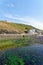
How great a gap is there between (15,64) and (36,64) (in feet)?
8.26

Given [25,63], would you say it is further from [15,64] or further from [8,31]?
[8,31]

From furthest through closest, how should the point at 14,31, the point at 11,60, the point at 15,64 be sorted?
1. the point at 14,31
2. the point at 11,60
3. the point at 15,64

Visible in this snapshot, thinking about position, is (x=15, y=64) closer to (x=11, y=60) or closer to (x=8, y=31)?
(x=11, y=60)

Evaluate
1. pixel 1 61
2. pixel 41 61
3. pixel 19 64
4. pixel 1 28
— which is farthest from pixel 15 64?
pixel 1 28

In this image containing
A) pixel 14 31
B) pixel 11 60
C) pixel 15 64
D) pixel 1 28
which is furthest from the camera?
pixel 14 31

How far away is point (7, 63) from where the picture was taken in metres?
18.8

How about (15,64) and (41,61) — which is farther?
(41,61)

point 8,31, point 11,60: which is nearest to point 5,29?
point 8,31

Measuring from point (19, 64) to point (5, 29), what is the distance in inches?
2385

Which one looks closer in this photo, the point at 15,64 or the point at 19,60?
the point at 15,64

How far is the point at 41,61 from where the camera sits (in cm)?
2005

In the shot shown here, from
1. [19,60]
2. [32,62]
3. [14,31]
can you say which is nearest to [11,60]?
[19,60]

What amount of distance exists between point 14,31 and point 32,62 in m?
64.5

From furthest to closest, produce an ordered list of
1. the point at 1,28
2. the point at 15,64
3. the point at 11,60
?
the point at 1,28 < the point at 11,60 < the point at 15,64
